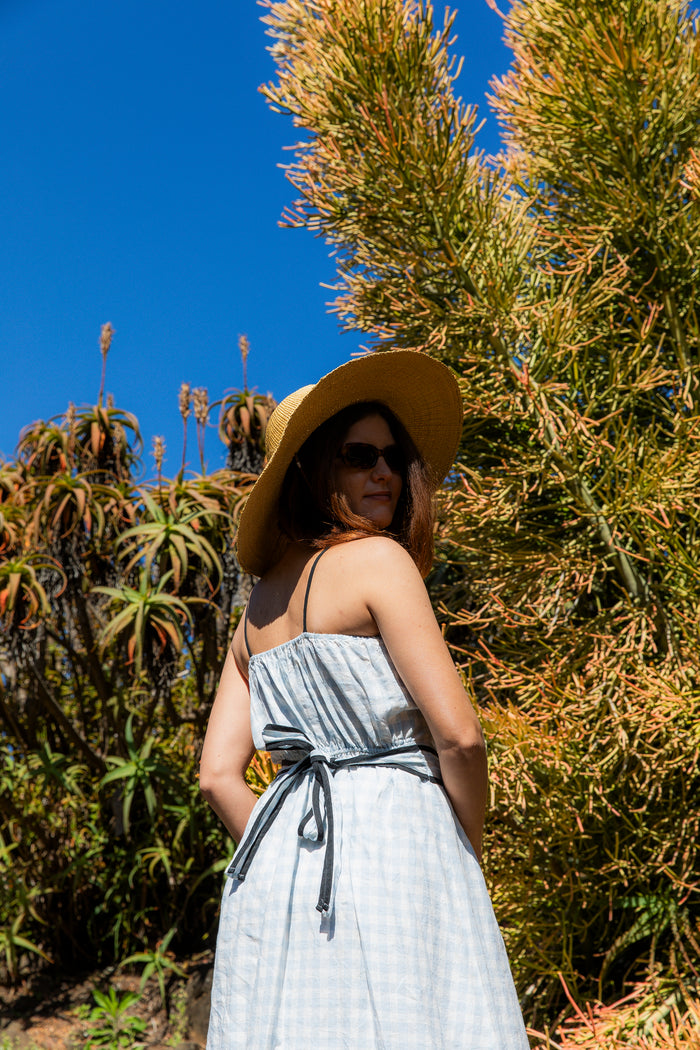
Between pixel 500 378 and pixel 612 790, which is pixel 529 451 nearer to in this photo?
pixel 500 378

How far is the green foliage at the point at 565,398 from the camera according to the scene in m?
2.29

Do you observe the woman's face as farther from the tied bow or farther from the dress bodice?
the tied bow

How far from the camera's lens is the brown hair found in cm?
138

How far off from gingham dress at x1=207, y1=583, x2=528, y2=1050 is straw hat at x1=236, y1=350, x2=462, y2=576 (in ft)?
0.89

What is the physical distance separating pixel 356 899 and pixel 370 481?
60cm

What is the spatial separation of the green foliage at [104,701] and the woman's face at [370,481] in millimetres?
1697

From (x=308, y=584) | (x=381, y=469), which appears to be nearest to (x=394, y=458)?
(x=381, y=469)

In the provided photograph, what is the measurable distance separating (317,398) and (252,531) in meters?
0.25

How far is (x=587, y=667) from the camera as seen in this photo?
7.75 feet

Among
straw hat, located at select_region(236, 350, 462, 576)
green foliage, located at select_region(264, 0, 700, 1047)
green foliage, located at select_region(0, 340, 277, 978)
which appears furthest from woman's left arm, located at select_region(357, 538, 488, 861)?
green foliage, located at select_region(0, 340, 277, 978)

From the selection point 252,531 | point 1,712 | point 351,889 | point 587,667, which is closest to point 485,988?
point 351,889

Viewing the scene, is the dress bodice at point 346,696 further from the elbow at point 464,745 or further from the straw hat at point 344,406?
the straw hat at point 344,406

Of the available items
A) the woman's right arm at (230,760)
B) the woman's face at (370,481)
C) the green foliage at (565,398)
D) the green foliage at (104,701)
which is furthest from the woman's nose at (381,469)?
the green foliage at (104,701)

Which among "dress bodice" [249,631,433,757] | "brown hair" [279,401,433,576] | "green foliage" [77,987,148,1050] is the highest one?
"brown hair" [279,401,433,576]
